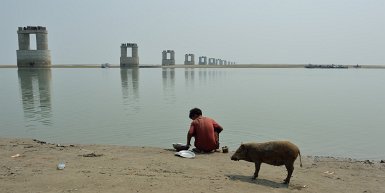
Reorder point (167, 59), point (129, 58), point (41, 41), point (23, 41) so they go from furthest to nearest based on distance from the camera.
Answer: point (167, 59) → point (129, 58) → point (23, 41) → point (41, 41)

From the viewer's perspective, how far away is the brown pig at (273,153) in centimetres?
727

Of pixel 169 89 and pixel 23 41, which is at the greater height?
pixel 23 41

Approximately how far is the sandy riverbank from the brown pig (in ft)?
1.30

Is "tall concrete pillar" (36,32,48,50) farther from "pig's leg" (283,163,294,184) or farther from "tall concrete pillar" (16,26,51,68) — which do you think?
"pig's leg" (283,163,294,184)

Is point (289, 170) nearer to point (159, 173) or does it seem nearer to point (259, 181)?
point (259, 181)

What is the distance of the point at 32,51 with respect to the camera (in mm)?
91438

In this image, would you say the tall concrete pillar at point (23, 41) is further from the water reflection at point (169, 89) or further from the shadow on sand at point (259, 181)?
the shadow on sand at point (259, 181)

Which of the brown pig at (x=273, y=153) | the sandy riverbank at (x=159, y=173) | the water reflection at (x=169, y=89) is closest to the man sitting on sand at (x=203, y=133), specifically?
the sandy riverbank at (x=159, y=173)

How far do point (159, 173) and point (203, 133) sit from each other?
243 centimetres

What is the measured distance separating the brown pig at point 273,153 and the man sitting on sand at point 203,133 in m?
2.15

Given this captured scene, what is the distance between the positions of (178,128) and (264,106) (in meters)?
8.91

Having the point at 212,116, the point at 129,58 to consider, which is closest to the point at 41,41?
the point at 129,58

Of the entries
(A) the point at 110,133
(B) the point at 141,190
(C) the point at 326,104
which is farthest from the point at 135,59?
(B) the point at 141,190

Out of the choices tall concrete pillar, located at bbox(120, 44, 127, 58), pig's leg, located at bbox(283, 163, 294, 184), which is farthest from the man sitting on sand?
tall concrete pillar, located at bbox(120, 44, 127, 58)
